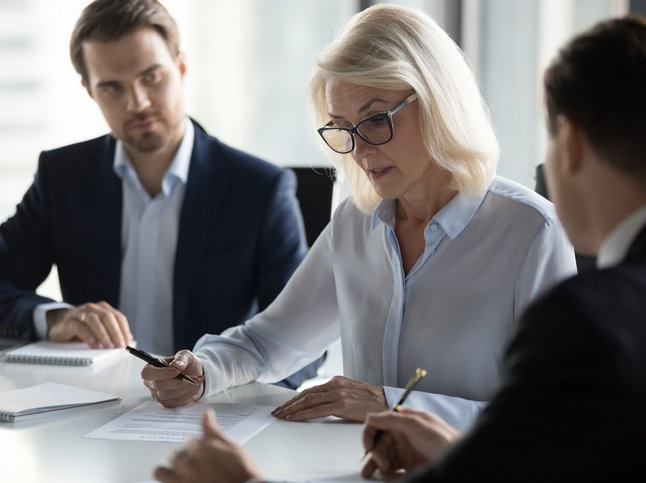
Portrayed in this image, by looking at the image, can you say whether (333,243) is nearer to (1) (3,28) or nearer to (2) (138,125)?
(2) (138,125)

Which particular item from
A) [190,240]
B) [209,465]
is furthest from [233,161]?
[209,465]

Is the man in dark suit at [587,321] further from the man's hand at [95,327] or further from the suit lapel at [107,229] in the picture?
the suit lapel at [107,229]

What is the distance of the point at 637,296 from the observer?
3.37 feet

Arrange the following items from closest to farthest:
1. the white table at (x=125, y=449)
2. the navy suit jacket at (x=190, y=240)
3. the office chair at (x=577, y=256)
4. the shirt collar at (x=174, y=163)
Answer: the white table at (x=125, y=449) → the office chair at (x=577, y=256) → the navy suit jacket at (x=190, y=240) → the shirt collar at (x=174, y=163)

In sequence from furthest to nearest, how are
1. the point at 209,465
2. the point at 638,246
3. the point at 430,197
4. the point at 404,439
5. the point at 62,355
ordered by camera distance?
the point at 62,355 < the point at 430,197 < the point at 404,439 < the point at 209,465 < the point at 638,246

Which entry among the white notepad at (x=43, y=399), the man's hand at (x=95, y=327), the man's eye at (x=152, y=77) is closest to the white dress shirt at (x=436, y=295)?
the white notepad at (x=43, y=399)

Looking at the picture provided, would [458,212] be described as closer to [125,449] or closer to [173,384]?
[173,384]

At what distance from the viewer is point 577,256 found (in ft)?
7.66

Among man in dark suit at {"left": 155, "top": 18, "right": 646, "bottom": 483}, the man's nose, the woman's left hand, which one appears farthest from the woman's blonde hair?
the man's nose

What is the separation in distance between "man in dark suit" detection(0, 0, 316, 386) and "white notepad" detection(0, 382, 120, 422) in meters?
0.78

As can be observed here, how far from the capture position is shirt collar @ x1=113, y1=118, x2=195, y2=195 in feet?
10.5

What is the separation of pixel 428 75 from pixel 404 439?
89 centimetres

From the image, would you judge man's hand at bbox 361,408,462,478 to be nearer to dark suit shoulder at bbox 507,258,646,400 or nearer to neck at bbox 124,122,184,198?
dark suit shoulder at bbox 507,258,646,400

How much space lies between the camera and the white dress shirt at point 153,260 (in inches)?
126
